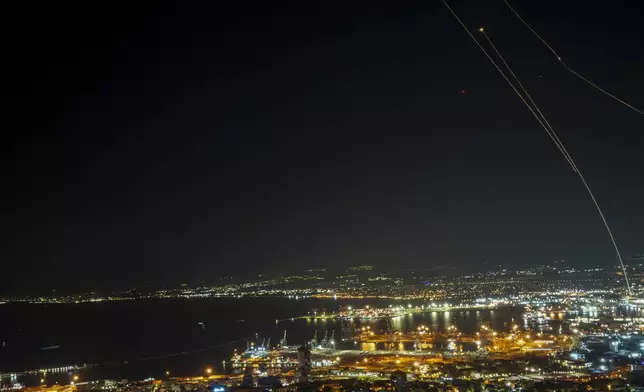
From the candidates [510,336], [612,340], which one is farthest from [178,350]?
[612,340]

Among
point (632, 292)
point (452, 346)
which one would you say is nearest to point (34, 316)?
point (452, 346)

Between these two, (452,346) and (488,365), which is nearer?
(488,365)

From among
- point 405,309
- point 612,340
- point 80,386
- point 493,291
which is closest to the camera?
point 80,386

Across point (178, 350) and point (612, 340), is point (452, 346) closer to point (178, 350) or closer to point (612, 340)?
point (612, 340)

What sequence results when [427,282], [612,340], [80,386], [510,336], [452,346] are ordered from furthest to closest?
[427,282], [510,336], [452,346], [612,340], [80,386]

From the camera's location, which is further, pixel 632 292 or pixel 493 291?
pixel 493 291

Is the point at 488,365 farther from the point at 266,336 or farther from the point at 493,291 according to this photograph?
the point at 493,291
